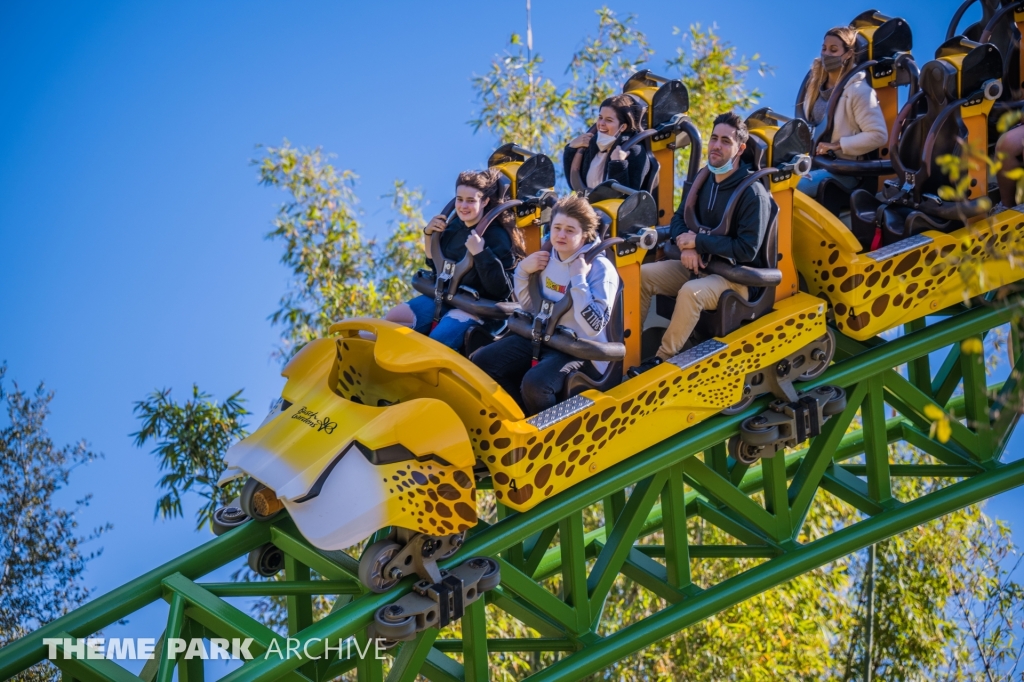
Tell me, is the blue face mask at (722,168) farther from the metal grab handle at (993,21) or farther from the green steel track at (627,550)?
the metal grab handle at (993,21)

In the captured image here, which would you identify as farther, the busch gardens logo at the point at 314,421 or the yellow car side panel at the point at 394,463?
the busch gardens logo at the point at 314,421

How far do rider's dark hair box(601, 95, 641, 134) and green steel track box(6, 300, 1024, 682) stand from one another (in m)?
1.33

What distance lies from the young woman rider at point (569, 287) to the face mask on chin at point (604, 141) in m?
1.27

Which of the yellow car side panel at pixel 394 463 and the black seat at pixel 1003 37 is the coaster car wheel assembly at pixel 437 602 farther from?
the black seat at pixel 1003 37

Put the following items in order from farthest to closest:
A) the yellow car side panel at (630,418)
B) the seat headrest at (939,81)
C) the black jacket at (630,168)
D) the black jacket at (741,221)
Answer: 1. the black jacket at (630,168)
2. the seat headrest at (939,81)
3. the black jacket at (741,221)
4. the yellow car side panel at (630,418)

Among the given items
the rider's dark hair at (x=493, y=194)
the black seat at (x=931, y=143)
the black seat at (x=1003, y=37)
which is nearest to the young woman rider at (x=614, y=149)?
the rider's dark hair at (x=493, y=194)

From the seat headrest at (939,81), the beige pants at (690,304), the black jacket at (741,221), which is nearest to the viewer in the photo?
the black jacket at (741,221)

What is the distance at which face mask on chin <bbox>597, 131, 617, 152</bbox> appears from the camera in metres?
5.68

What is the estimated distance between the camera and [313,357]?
4785 millimetres

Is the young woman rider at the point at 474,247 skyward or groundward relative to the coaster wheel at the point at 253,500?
skyward

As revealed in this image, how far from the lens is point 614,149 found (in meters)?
5.64

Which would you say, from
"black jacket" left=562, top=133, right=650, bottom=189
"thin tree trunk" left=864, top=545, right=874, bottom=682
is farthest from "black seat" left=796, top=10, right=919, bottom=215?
"thin tree trunk" left=864, top=545, right=874, bottom=682

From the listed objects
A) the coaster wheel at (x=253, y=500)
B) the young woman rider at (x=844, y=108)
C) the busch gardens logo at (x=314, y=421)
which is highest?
the young woman rider at (x=844, y=108)

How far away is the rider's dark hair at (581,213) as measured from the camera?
4410mm
